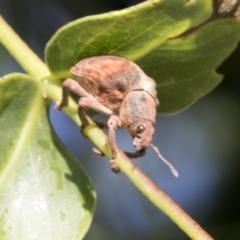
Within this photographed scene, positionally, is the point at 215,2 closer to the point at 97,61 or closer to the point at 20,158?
the point at 97,61

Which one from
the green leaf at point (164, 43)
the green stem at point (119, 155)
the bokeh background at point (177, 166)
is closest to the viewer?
the green stem at point (119, 155)

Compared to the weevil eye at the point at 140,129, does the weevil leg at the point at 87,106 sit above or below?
above

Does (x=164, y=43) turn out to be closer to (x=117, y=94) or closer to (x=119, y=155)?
(x=117, y=94)

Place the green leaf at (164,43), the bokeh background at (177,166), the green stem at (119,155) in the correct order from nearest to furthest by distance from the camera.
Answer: the green stem at (119,155)
the green leaf at (164,43)
the bokeh background at (177,166)

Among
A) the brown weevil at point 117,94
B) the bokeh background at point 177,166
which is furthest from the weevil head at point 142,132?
the bokeh background at point 177,166

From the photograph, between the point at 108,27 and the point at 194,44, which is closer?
the point at 108,27

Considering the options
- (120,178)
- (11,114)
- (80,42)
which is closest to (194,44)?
(80,42)

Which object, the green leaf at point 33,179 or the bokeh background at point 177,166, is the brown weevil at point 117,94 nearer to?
the green leaf at point 33,179
